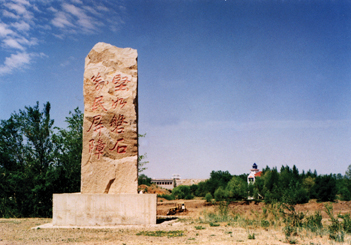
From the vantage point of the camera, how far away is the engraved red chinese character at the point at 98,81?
34.1 ft

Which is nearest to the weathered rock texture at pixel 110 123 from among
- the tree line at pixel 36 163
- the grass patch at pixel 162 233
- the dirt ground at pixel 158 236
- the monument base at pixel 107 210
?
the monument base at pixel 107 210

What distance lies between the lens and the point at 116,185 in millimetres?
9734

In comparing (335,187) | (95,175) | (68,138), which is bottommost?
(335,187)

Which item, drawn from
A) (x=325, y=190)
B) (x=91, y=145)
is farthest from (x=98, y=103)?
(x=325, y=190)

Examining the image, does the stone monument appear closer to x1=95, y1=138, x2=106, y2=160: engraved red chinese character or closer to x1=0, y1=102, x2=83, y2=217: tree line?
x1=95, y1=138, x2=106, y2=160: engraved red chinese character

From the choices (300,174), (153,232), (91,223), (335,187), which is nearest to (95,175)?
(91,223)

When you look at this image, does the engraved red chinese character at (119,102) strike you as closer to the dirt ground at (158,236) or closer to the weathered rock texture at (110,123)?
the weathered rock texture at (110,123)

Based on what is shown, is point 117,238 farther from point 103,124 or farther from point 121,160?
point 103,124

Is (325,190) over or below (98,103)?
below

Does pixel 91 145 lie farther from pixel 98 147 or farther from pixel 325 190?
pixel 325 190

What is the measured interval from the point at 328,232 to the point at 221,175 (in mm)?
37192

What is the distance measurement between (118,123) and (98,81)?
169cm

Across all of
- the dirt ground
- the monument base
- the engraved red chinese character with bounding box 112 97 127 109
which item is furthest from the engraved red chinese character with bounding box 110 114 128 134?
the dirt ground

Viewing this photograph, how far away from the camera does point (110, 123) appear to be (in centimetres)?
1008
